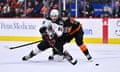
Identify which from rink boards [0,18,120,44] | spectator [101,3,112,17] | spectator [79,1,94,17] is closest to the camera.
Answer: rink boards [0,18,120,44]

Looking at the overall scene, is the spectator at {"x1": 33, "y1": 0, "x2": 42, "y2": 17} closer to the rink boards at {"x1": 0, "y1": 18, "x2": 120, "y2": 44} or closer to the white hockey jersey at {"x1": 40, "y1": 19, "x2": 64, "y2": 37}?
the rink boards at {"x1": 0, "y1": 18, "x2": 120, "y2": 44}

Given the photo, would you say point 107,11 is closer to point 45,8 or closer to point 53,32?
point 45,8

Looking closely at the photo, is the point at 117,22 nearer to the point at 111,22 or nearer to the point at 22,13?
the point at 111,22

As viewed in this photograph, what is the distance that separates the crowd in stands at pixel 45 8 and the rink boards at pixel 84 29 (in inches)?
14.4

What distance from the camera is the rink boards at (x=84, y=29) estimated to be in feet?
47.4

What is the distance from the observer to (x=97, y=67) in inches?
341

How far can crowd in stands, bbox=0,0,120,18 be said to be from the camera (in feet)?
48.7

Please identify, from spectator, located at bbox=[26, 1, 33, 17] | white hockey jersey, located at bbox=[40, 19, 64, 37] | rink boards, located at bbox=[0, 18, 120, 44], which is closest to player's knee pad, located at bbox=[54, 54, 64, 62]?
white hockey jersey, located at bbox=[40, 19, 64, 37]

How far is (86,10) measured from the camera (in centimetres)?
1511

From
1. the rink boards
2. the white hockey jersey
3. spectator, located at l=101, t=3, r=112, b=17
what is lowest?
the rink boards

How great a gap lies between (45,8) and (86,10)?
53.6 inches

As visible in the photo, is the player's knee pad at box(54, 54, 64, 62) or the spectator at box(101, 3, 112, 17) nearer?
the player's knee pad at box(54, 54, 64, 62)

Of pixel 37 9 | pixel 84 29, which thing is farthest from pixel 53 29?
pixel 37 9

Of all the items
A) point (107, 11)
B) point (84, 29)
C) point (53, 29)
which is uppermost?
point (53, 29)
